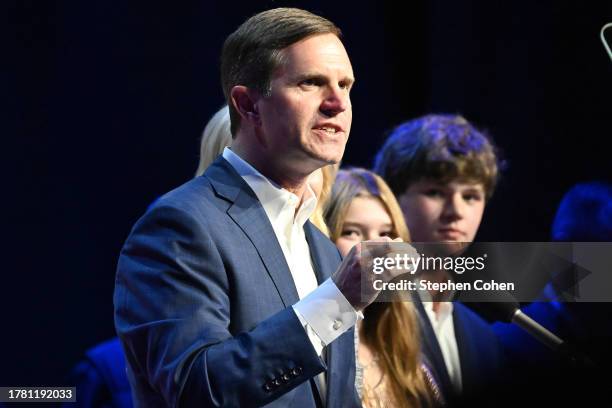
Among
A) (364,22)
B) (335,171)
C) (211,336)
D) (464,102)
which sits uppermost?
(364,22)

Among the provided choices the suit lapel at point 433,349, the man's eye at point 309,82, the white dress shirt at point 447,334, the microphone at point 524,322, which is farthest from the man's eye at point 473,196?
the man's eye at point 309,82

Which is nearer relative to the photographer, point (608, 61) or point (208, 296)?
point (208, 296)

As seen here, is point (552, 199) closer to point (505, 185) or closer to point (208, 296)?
point (505, 185)

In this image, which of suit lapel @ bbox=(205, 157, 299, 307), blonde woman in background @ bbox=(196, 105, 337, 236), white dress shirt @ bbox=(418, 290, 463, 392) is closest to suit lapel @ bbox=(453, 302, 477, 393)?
white dress shirt @ bbox=(418, 290, 463, 392)

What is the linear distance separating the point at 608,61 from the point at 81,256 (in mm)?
2175

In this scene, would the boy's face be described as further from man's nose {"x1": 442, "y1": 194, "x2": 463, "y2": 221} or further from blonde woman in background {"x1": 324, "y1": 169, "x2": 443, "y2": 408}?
blonde woman in background {"x1": 324, "y1": 169, "x2": 443, "y2": 408}

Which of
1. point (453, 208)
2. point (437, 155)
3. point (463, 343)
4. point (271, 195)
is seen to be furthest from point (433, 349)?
point (271, 195)

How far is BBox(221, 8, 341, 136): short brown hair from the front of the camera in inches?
66.7

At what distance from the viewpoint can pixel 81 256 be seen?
3.12 meters

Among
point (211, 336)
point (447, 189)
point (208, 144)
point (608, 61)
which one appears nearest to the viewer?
point (211, 336)

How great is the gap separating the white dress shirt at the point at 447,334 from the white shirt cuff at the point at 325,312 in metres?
1.26

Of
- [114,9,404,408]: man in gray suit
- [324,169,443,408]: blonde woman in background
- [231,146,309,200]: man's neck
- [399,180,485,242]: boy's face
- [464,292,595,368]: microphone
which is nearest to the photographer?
[114,9,404,408]: man in gray suit

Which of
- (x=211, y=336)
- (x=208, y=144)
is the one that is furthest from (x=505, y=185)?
(x=211, y=336)

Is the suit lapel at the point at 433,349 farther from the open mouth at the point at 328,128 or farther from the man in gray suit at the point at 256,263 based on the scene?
the open mouth at the point at 328,128
